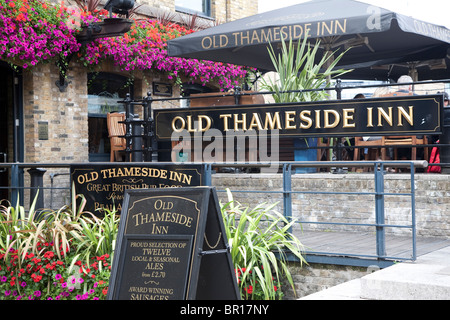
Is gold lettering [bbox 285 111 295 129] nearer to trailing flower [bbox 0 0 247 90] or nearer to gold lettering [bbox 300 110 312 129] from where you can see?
gold lettering [bbox 300 110 312 129]

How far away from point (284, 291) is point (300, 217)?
1.54 metres

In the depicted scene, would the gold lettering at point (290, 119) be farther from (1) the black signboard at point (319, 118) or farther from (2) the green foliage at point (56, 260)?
(2) the green foliage at point (56, 260)

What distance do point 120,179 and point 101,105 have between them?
5.05m

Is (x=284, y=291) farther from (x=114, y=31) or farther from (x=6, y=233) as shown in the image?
(x=114, y=31)

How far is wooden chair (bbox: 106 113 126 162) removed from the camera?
10.1m

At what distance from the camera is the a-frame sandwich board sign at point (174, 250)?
4.04 metres

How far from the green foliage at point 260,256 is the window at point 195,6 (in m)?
7.98

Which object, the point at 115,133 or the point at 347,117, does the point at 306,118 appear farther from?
the point at 115,133

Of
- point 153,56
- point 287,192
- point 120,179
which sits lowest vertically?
point 287,192

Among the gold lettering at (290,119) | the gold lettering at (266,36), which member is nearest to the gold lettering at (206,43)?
the gold lettering at (266,36)

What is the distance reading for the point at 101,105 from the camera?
11.9m

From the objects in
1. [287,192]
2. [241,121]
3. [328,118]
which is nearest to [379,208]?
[287,192]

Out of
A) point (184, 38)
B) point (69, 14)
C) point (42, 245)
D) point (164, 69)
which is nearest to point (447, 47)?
point (184, 38)
